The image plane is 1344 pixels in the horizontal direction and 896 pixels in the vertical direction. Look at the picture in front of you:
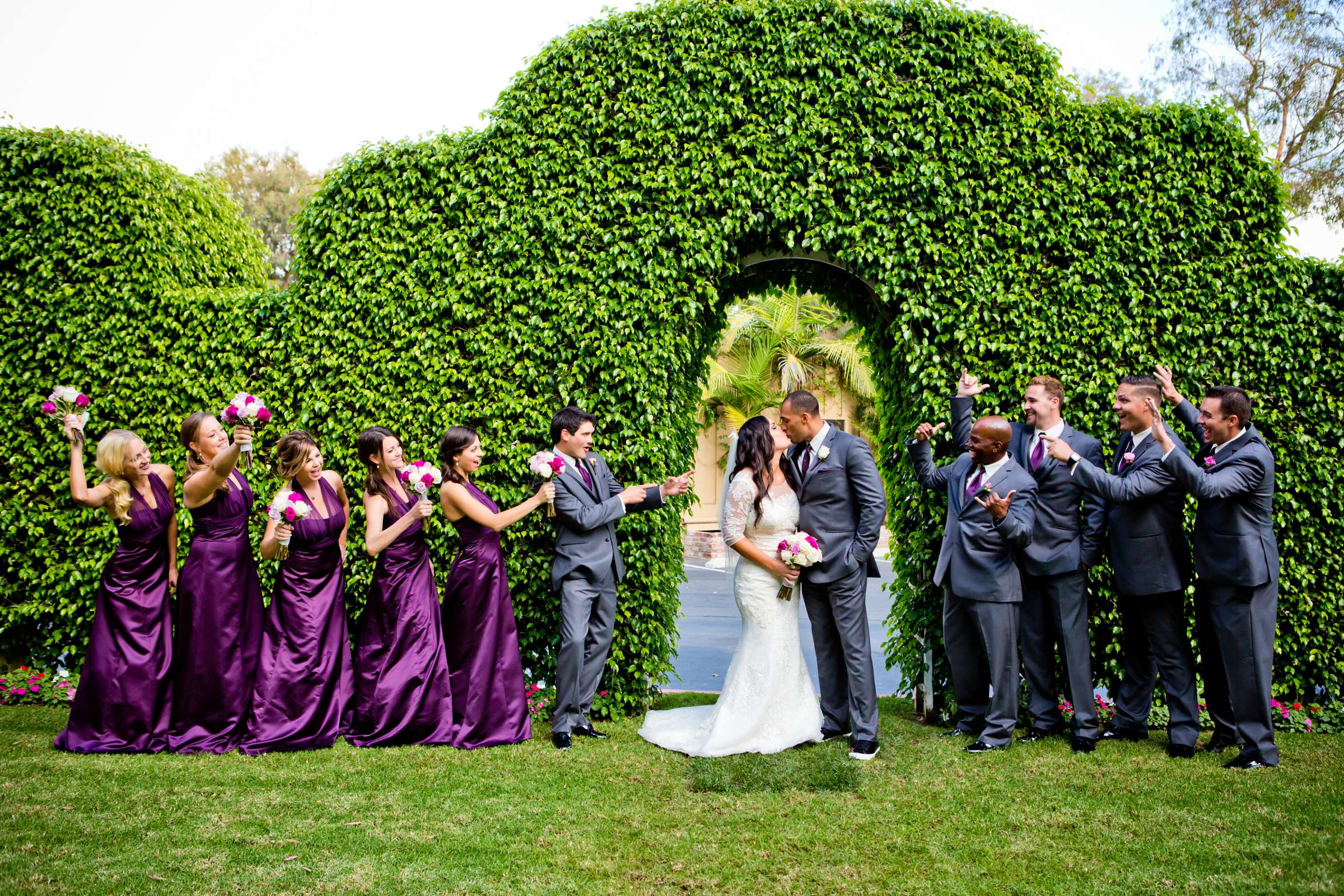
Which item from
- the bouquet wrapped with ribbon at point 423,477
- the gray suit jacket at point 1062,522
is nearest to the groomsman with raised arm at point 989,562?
the gray suit jacket at point 1062,522

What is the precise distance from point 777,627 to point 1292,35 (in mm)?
23062

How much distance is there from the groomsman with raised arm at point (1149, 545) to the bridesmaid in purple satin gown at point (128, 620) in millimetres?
5816

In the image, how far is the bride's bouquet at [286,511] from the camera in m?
5.53

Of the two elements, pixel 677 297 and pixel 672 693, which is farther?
pixel 672 693

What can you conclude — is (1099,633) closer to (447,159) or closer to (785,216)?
(785,216)

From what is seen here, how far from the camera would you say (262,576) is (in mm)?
6781

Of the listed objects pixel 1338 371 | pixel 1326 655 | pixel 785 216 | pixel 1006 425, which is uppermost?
pixel 785 216

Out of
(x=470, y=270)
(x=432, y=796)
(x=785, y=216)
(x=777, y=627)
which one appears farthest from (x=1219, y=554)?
(x=470, y=270)

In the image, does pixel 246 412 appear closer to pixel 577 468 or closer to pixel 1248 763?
pixel 577 468

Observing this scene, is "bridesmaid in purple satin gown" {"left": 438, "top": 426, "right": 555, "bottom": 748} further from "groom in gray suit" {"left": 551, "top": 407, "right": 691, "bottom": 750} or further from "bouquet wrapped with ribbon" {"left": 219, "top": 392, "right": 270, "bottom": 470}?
"bouquet wrapped with ribbon" {"left": 219, "top": 392, "right": 270, "bottom": 470}

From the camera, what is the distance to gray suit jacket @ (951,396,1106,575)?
5637mm

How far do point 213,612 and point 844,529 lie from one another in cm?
412

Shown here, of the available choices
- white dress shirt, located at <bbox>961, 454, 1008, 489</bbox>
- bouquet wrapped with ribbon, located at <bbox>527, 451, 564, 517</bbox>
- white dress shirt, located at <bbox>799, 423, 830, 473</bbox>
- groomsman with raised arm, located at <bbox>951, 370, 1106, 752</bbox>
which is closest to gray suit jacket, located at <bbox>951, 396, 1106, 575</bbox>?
groomsman with raised arm, located at <bbox>951, 370, 1106, 752</bbox>

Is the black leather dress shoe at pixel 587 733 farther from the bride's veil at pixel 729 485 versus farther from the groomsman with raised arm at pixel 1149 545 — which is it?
the groomsman with raised arm at pixel 1149 545
